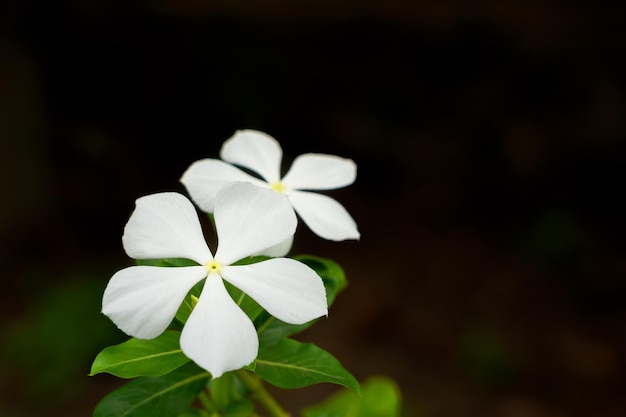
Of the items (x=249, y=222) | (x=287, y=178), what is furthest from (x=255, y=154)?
(x=249, y=222)

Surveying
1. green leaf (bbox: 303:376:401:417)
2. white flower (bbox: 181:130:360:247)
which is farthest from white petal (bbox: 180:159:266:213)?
green leaf (bbox: 303:376:401:417)

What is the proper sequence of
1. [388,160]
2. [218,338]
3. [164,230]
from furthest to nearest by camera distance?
[388,160], [164,230], [218,338]

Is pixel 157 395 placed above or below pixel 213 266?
below

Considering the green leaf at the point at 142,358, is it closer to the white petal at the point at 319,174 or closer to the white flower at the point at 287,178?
the white flower at the point at 287,178

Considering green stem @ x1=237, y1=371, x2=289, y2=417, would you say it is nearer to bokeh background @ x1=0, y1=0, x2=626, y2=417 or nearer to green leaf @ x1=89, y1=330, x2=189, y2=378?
green leaf @ x1=89, y1=330, x2=189, y2=378

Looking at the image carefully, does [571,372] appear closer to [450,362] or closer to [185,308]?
[450,362]

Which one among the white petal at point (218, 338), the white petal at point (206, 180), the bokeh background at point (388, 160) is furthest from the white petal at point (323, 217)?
the bokeh background at point (388, 160)

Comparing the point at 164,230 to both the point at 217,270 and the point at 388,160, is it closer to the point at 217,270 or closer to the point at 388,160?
the point at 217,270

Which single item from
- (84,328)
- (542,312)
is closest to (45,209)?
(84,328)
